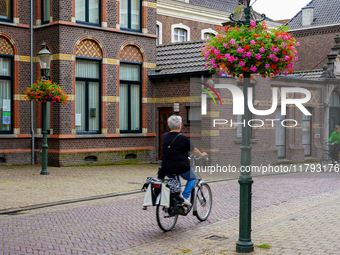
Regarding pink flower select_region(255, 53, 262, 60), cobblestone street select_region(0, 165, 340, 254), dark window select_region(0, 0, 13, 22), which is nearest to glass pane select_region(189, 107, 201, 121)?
dark window select_region(0, 0, 13, 22)

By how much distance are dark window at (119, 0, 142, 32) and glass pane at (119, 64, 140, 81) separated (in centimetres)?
169

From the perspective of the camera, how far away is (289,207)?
975 cm

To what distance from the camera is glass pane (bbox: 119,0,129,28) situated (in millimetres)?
20141

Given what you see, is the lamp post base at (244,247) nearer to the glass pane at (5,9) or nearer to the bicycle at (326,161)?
the bicycle at (326,161)

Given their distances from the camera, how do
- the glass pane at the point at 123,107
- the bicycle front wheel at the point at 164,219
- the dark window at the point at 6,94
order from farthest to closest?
the glass pane at the point at 123,107
the dark window at the point at 6,94
the bicycle front wheel at the point at 164,219

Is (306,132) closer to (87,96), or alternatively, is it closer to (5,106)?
(87,96)

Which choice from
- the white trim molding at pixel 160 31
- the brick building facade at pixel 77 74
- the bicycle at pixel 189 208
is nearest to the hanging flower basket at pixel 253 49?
the bicycle at pixel 189 208

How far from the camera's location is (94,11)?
19.2m

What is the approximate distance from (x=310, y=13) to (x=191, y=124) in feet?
74.0

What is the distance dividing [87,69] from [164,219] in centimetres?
1263

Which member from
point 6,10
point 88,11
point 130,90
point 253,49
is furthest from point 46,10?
point 253,49

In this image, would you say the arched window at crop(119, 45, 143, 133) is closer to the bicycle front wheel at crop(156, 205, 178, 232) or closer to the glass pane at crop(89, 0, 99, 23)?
the glass pane at crop(89, 0, 99, 23)

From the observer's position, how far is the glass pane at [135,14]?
808 inches

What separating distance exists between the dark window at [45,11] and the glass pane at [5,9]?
4.28 ft
